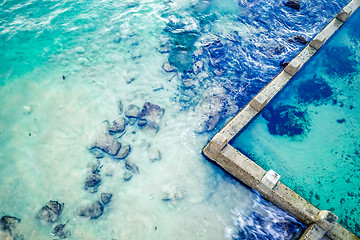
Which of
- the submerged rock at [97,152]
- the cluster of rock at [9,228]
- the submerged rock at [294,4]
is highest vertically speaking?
the submerged rock at [294,4]

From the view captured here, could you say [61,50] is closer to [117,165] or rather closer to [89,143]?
[89,143]

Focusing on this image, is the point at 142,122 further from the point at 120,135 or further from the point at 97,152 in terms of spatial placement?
the point at 97,152

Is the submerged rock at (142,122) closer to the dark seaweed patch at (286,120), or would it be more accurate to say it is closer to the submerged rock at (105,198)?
the submerged rock at (105,198)

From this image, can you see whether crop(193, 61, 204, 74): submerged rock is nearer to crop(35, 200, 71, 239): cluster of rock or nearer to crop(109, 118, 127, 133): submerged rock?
crop(109, 118, 127, 133): submerged rock

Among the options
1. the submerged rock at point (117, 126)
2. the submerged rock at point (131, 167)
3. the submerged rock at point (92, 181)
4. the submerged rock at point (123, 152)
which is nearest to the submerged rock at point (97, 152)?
the submerged rock at point (123, 152)

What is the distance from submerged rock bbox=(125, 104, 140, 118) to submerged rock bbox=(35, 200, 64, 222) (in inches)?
188

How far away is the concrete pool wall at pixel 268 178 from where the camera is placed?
820 centimetres

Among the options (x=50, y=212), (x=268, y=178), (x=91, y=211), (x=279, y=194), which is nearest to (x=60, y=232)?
(x=50, y=212)

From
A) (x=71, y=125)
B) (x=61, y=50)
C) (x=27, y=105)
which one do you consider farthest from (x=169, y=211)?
(x=61, y=50)

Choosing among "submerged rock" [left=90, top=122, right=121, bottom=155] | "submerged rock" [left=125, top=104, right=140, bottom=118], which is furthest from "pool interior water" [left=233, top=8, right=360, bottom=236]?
"submerged rock" [left=90, top=122, right=121, bottom=155]

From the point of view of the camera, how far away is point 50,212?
902 cm

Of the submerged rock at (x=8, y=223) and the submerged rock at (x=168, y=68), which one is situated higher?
the submerged rock at (x=168, y=68)

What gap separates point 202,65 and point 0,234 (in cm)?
1165

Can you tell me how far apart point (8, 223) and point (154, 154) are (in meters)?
6.04
